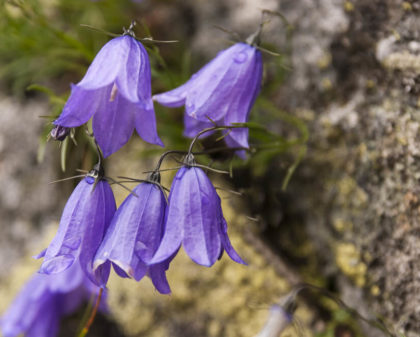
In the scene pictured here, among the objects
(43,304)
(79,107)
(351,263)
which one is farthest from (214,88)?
(43,304)

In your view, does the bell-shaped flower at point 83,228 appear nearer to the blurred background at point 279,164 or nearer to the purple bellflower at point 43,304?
the blurred background at point 279,164

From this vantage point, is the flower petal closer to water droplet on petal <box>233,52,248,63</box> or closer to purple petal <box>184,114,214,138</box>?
purple petal <box>184,114,214,138</box>

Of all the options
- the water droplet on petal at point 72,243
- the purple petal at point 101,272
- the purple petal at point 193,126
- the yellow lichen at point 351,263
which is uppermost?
the purple petal at point 193,126

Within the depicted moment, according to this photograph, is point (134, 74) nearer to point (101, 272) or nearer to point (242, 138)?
point (242, 138)

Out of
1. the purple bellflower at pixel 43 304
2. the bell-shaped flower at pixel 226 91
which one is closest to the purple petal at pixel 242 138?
the bell-shaped flower at pixel 226 91

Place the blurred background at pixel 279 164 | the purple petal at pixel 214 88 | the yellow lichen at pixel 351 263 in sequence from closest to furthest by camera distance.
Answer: the purple petal at pixel 214 88 < the blurred background at pixel 279 164 < the yellow lichen at pixel 351 263

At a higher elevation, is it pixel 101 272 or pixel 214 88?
pixel 214 88
